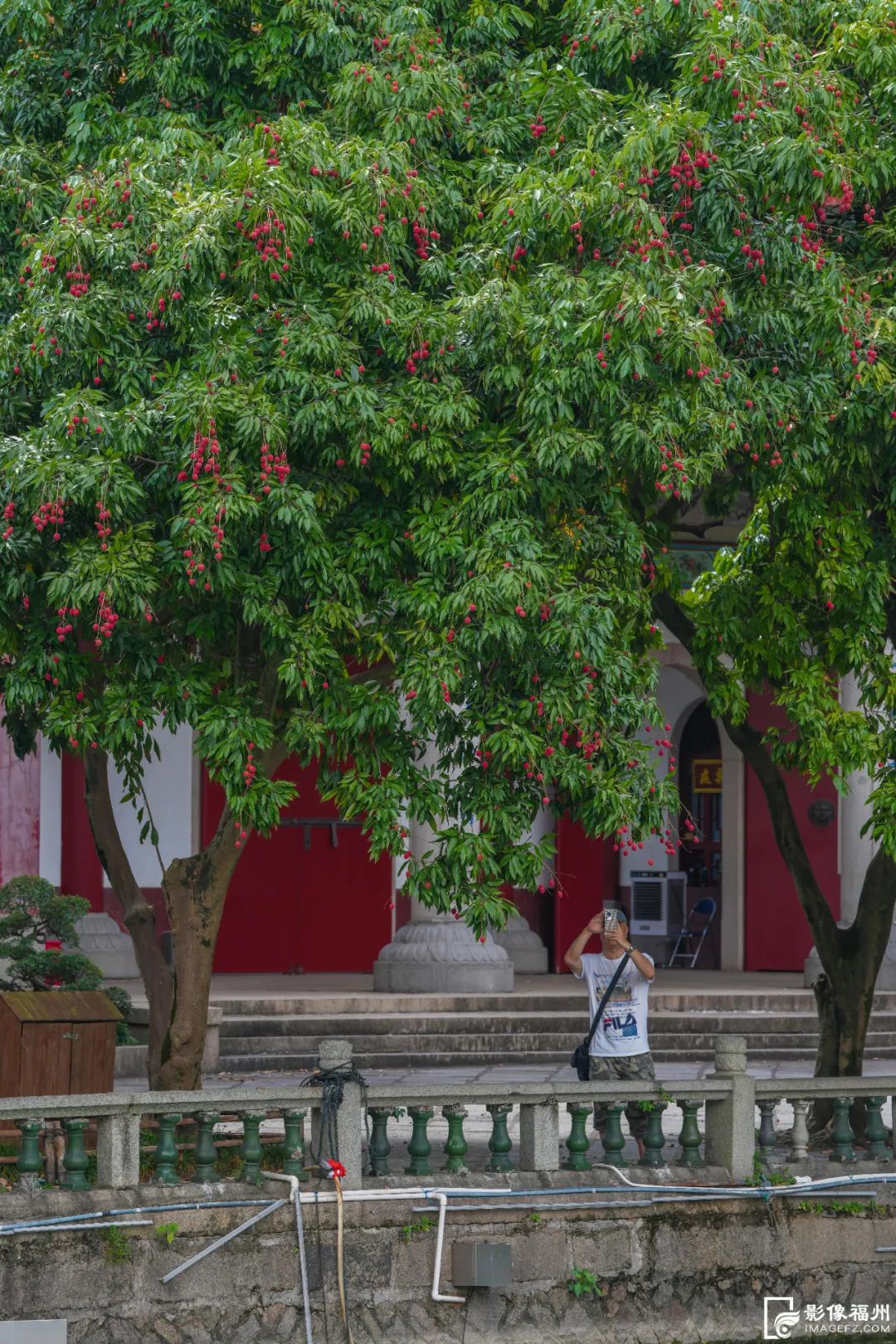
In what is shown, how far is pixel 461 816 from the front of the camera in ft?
28.9

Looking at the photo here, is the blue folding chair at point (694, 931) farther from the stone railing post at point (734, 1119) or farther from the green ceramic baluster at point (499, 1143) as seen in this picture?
the green ceramic baluster at point (499, 1143)

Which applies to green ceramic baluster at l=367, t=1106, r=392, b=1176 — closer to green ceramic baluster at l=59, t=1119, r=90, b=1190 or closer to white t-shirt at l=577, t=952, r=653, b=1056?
white t-shirt at l=577, t=952, r=653, b=1056

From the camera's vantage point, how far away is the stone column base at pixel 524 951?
19172 millimetres

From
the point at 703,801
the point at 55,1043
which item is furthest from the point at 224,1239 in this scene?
the point at 703,801

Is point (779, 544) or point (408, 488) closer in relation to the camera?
point (408, 488)

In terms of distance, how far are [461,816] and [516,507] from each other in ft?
4.77

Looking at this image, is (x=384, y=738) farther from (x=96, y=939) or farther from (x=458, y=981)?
(x=96, y=939)

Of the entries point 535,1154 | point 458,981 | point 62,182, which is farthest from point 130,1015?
point 62,182

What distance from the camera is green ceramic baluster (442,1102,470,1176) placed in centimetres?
908

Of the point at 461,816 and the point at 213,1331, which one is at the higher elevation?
the point at 461,816

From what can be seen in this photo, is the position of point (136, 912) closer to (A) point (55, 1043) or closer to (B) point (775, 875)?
(A) point (55, 1043)

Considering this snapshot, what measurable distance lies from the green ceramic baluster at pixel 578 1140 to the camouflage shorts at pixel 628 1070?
38 centimetres

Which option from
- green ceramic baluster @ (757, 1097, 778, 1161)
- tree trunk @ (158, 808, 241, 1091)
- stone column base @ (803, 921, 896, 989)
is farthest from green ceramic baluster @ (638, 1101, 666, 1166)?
stone column base @ (803, 921, 896, 989)

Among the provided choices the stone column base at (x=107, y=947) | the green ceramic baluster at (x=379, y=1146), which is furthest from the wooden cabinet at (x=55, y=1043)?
the stone column base at (x=107, y=947)
